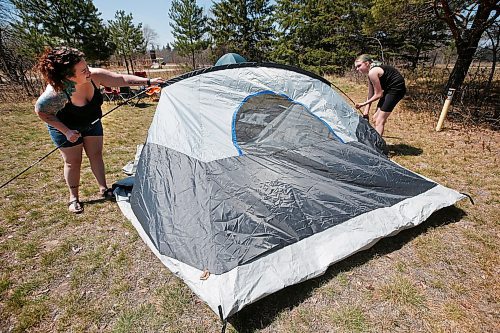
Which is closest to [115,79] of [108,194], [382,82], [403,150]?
[108,194]

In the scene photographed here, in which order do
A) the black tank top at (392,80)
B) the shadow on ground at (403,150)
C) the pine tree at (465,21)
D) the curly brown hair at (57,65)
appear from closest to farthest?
the curly brown hair at (57,65)
the black tank top at (392,80)
the shadow on ground at (403,150)
the pine tree at (465,21)

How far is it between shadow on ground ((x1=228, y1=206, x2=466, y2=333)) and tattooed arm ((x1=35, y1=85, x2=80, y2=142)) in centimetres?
202

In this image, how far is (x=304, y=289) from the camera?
1776mm

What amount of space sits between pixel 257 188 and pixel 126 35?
22.1 metres

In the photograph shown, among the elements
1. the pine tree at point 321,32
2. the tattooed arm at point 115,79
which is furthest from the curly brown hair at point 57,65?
the pine tree at point 321,32

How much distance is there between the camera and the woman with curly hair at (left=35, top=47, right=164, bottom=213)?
202cm

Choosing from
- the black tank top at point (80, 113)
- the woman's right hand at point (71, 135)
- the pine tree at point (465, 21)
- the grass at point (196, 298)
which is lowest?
the grass at point (196, 298)

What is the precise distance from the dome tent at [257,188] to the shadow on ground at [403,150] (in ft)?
5.66

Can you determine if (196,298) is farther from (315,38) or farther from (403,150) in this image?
(315,38)

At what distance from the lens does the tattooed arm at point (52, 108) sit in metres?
2.05

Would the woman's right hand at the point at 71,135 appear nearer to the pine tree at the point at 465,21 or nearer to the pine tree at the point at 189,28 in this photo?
the pine tree at the point at 465,21

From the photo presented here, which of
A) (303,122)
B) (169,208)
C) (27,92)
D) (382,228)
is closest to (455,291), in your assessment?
(382,228)

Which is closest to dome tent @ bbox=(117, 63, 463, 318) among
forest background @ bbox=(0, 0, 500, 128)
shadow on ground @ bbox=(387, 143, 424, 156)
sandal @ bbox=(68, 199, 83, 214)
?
sandal @ bbox=(68, 199, 83, 214)

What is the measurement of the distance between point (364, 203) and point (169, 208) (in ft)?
5.41
